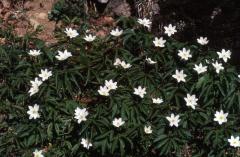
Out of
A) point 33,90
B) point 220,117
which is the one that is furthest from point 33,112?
point 220,117

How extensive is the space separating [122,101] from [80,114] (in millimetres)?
449

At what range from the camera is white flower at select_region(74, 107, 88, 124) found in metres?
5.73

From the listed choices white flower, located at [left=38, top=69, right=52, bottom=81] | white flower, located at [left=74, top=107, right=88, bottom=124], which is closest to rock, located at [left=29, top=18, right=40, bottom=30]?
Answer: white flower, located at [left=38, top=69, right=52, bottom=81]

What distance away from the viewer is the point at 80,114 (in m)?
5.77

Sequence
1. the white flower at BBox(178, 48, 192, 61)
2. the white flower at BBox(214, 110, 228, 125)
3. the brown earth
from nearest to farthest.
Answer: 1. the white flower at BBox(214, 110, 228, 125)
2. the white flower at BBox(178, 48, 192, 61)
3. the brown earth

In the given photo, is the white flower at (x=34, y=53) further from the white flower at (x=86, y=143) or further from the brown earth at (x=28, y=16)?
the white flower at (x=86, y=143)

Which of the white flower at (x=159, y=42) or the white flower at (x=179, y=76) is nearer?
the white flower at (x=179, y=76)

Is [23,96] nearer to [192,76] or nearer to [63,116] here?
[63,116]

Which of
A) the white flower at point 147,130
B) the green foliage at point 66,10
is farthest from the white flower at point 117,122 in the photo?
the green foliage at point 66,10

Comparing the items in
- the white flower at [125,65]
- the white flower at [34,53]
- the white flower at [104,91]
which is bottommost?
the white flower at [104,91]

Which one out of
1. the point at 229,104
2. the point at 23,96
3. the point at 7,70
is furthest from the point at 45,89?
the point at 229,104

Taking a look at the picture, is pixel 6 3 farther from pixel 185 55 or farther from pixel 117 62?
pixel 185 55

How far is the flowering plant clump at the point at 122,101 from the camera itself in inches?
226

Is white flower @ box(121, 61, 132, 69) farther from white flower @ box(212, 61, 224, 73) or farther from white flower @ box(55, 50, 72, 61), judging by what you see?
white flower @ box(212, 61, 224, 73)
